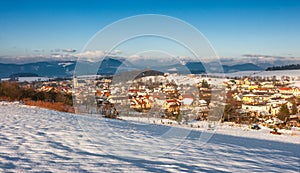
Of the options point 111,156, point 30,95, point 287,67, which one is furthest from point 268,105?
point 287,67

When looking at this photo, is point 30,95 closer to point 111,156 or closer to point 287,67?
point 111,156

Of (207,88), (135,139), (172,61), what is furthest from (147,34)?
(207,88)

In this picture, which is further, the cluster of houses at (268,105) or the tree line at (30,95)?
the cluster of houses at (268,105)

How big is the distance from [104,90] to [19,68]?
168ft

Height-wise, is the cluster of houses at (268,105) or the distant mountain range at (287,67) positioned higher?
the distant mountain range at (287,67)

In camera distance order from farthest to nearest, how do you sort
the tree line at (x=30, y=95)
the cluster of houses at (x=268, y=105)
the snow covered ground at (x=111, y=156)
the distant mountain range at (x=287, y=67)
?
the distant mountain range at (x=287, y=67) < the cluster of houses at (x=268, y=105) < the tree line at (x=30, y=95) < the snow covered ground at (x=111, y=156)

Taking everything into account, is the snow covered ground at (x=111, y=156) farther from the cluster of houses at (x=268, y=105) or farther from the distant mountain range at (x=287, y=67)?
the distant mountain range at (x=287, y=67)

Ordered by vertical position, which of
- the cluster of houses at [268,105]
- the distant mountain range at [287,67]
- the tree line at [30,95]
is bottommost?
the cluster of houses at [268,105]

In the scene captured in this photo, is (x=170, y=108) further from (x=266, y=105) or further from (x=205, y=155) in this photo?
(x=266, y=105)

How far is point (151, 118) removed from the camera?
14.2 m

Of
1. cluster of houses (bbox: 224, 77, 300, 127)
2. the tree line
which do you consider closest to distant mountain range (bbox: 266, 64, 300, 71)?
cluster of houses (bbox: 224, 77, 300, 127)

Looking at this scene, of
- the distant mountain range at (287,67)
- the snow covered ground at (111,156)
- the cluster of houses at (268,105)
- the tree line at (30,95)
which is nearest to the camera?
the snow covered ground at (111,156)

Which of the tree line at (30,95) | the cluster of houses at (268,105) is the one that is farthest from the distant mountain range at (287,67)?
the tree line at (30,95)

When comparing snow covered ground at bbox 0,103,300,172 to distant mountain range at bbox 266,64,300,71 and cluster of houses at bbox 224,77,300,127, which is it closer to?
cluster of houses at bbox 224,77,300,127
